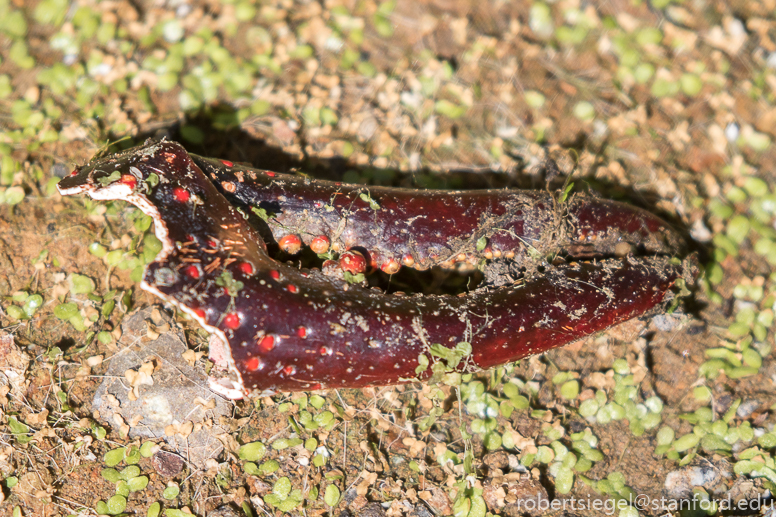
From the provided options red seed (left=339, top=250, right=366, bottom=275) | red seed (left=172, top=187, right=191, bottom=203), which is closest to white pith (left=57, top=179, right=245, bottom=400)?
red seed (left=172, top=187, right=191, bottom=203)

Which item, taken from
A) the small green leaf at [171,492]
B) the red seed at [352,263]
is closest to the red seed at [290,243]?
the red seed at [352,263]

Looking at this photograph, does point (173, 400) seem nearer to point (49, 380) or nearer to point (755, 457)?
point (49, 380)

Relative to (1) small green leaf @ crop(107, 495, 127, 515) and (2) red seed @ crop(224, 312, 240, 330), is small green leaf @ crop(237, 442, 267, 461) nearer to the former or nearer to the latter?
(1) small green leaf @ crop(107, 495, 127, 515)

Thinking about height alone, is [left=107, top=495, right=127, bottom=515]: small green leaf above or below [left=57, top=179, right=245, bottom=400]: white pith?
below

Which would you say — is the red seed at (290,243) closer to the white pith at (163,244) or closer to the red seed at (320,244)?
the red seed at (320,244)

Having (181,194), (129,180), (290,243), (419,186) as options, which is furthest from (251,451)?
(419,186)

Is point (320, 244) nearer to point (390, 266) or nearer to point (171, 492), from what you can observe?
point (390, 266)
